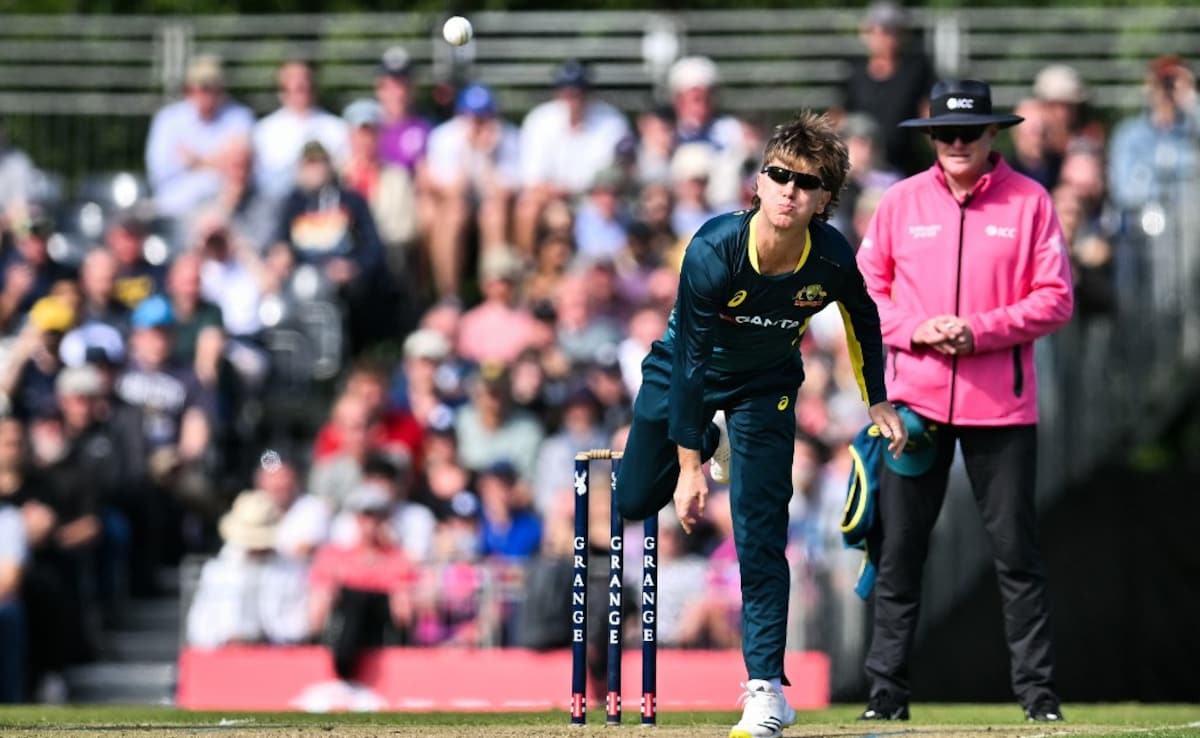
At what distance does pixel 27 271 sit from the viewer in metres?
19.2

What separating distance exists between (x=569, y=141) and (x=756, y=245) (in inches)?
434

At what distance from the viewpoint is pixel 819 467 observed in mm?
15984

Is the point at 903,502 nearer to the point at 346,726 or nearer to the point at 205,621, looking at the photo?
the point at 346,726

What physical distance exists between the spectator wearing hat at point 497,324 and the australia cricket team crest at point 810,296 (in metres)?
8.75

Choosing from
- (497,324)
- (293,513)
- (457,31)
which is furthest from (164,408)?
(457,31)

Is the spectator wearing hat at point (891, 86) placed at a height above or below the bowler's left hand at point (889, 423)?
above

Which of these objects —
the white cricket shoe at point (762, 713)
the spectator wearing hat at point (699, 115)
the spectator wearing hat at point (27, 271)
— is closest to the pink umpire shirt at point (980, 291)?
the white cricket shoe at point (762, 713)

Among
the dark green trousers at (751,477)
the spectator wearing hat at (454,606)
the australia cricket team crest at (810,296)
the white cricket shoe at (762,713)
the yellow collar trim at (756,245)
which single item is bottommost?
the white cricket shoe at (762,713)

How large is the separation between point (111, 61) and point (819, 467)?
10.6m

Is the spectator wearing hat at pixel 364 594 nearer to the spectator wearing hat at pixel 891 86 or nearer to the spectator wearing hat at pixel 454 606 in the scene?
the spectator wearing hat at pixel 454 606

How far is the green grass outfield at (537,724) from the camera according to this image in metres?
9.52

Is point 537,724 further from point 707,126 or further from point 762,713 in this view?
point 707,126

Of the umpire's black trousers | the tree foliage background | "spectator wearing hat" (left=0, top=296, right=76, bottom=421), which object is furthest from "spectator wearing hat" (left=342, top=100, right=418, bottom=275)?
the umpire's black trousers

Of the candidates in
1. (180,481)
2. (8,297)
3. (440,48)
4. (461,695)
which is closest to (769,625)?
(461,695)
